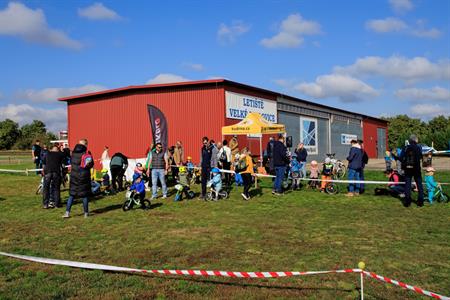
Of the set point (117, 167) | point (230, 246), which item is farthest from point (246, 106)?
point (230, 246)

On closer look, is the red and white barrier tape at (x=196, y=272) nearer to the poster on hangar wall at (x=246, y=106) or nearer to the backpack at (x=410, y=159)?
the backpack at (x=410, y=159)

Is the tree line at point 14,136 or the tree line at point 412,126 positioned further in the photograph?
the tree line at point 14,136

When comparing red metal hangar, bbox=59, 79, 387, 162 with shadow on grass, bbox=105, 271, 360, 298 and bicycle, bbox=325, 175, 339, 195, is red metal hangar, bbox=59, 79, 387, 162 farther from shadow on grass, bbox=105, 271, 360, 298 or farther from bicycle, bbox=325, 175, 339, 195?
shadow on grass, bbox=105, 271, 360, 298

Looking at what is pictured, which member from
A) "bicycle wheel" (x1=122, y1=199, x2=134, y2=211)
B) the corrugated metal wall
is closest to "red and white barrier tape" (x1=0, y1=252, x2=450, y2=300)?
"bicycle wheel" (x1=122, y1=199, x2=134, y2=211)

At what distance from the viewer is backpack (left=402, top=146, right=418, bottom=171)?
10.7m

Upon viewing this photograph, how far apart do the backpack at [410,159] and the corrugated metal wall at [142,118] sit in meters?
13.1

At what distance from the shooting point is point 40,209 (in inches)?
440

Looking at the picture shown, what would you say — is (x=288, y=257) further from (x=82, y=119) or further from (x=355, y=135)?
(x=355, y=135)

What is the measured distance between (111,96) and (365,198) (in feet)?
62.2

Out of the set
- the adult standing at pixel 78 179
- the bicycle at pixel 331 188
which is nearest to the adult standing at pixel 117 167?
the adult standing at pixel 78 179

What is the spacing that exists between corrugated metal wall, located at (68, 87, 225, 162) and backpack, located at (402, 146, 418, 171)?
43.0 ft

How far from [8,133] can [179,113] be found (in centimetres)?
7993

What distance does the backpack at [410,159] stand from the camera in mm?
10742

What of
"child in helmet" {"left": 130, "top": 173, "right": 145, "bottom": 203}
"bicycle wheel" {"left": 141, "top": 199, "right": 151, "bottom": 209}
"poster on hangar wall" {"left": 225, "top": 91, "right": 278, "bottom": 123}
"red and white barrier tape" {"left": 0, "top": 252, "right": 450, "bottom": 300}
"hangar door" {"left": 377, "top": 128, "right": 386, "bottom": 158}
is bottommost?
"red and white barrier tape" {"left": 0, "top": 252, "right": 450, "bottom": 300}
